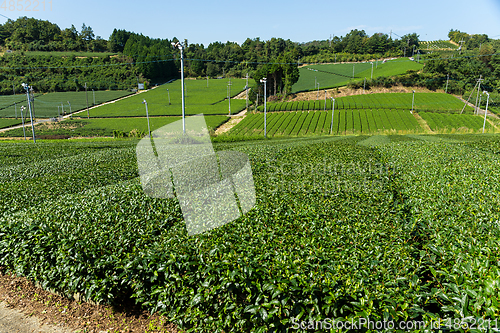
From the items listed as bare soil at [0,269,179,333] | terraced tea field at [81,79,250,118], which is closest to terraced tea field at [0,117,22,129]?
terraced tea field at [81,79,250,118]

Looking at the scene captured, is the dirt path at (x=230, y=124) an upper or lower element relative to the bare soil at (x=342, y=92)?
lower

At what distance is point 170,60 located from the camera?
117125mm

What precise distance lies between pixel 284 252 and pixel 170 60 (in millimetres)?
124935

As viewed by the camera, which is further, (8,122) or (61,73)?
(61,73)

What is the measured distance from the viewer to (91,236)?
4.84m

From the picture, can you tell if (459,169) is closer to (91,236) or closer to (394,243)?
(394,243)

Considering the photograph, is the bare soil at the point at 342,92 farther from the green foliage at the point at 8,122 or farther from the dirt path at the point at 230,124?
the green foliage at the point at 8,122

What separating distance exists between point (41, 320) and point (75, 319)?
56 centimetres

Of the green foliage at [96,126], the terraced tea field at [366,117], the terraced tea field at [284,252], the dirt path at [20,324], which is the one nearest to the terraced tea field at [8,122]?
the green foliage at [96,126]

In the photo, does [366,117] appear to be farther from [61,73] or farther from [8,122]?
[61,73]

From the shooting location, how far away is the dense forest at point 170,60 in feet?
266

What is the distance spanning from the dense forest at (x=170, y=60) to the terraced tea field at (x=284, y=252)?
7925cm

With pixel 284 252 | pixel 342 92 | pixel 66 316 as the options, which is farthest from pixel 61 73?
pixel 284 252

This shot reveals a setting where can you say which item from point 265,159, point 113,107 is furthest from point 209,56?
point 265,159
